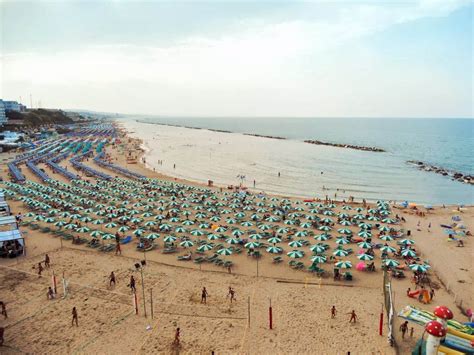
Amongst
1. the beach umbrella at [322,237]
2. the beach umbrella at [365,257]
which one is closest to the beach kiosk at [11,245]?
the beach umbrella at [322,237]

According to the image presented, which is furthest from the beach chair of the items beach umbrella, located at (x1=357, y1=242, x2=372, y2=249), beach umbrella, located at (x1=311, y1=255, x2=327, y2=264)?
beach umbrella, located at (x1=357, y1=242, x2=372, y2=249)

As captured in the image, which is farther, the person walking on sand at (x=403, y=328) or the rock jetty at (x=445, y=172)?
the rock jetty at (x=445, y=172)

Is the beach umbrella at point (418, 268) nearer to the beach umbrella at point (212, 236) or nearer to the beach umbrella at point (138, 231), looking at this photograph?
the beach umbrella at point (212, 236)

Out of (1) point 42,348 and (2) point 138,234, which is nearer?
(1) point 42,348

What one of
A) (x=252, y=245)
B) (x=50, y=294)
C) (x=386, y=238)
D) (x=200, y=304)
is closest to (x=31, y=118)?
(x=50, y=294)

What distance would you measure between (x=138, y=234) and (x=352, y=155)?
227 feet

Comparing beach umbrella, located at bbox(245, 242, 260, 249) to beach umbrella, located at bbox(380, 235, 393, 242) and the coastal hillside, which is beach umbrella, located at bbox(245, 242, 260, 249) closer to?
beach umbrella, located at bbox(380, 235, 393, 242)

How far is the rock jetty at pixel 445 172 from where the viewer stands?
54.8 meters

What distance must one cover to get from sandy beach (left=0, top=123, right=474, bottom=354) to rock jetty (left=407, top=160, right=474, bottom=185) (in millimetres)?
39099

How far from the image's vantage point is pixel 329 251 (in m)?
22.6

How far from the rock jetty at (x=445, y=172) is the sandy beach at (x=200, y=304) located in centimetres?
3910

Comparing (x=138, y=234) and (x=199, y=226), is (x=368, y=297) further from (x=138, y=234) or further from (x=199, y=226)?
(x=138, y=234)

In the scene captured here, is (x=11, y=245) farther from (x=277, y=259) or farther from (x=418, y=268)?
(x=418, y=268)

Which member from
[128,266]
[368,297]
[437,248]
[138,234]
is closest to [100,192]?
[138,234]
